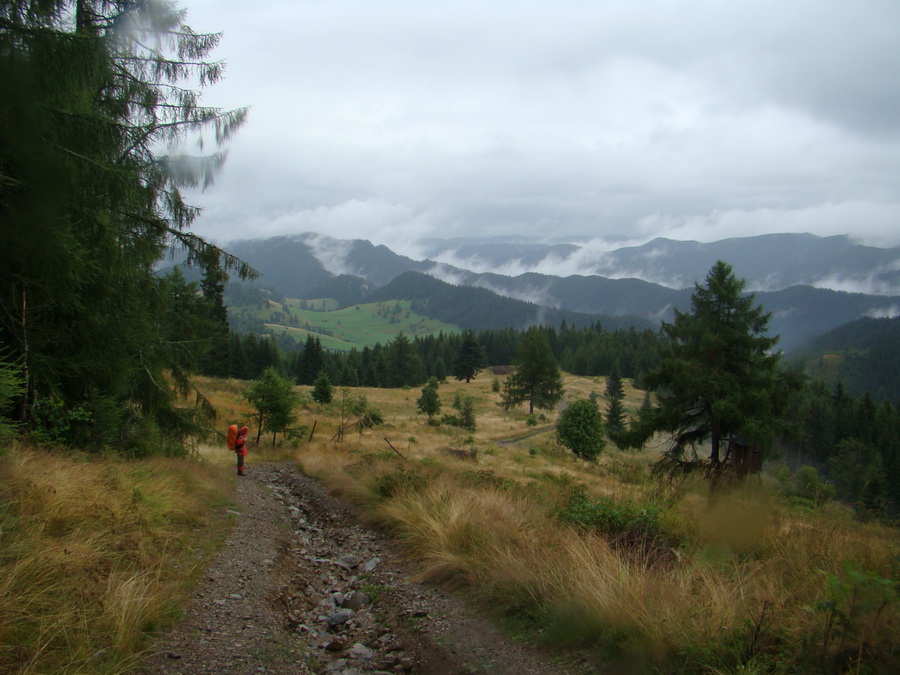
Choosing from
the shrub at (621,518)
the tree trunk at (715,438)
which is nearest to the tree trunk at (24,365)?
the shrub at (621,518)

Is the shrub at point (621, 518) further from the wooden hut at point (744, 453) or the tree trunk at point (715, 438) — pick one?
the tree trunk at point (715, 438)

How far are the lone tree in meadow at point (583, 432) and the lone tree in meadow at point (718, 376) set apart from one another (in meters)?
16.5

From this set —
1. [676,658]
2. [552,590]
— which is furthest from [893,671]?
[552,590]

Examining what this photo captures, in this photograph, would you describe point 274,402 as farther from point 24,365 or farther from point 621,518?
point 621,518

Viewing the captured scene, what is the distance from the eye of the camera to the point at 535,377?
6222 centimetres

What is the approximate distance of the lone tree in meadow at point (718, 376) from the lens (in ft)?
54.2

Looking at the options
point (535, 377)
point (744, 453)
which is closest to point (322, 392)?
point (535, 377)

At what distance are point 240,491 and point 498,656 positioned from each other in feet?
29.0

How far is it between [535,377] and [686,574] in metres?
58.5

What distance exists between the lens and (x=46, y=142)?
569 centimetres

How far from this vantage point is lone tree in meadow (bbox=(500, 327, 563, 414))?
202 ft

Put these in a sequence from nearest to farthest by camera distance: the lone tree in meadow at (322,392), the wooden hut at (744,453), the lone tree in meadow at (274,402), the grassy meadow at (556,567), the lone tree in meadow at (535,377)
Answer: the grassy meadow at (556,567)
the wooden hut at (744,453)
the lone tree in meadow at (274,402)
the lone tree in meadow at (322,392)
the lone tree in meadow at (535,377)

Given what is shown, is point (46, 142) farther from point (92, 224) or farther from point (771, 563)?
point (771, 563)

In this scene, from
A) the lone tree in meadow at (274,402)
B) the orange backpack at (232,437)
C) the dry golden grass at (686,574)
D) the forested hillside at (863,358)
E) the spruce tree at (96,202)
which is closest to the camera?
the dry golden grass at (686,574)
